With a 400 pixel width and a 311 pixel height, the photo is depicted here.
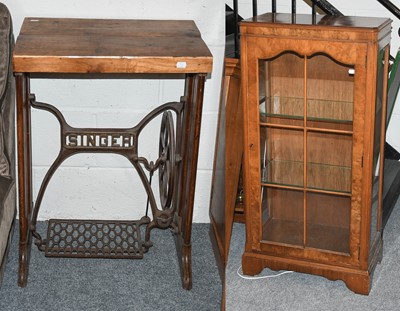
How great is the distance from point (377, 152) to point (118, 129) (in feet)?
3.33

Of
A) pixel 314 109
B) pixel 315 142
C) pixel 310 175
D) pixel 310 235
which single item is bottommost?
pixel 310 235

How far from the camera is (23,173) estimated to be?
2637mm

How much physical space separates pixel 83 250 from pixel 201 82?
3.08 ft

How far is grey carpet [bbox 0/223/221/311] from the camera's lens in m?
2.69

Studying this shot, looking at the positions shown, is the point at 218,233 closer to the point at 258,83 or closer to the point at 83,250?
the point at 83,250

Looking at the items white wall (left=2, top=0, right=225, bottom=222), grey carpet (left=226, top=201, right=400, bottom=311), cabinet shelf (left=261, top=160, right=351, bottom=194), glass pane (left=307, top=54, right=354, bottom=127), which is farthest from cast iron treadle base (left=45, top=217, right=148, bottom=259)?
glass pane (left=307, top=54, right=354, bottom=127)

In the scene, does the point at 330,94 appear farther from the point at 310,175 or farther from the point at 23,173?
the point at 23,173

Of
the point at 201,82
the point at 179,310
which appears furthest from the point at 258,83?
the point at 179,310

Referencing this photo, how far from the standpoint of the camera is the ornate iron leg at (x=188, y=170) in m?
2.64

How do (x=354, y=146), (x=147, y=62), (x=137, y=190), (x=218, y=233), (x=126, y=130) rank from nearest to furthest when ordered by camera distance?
(x=147, y=62) → (x=354, y=146) → (x=126, y=130) → (x=218, y=233) → (x=137, y=190)

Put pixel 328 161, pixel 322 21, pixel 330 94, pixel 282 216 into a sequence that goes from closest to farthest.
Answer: pixel 322 21 → pixel 330 94 → pixel 328 161 → pixel 282 216

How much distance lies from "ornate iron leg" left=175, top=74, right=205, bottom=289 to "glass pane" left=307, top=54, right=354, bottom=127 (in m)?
0.42

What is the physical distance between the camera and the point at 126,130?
2.85 meters

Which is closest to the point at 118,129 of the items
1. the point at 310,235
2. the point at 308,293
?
the point at 310,235
